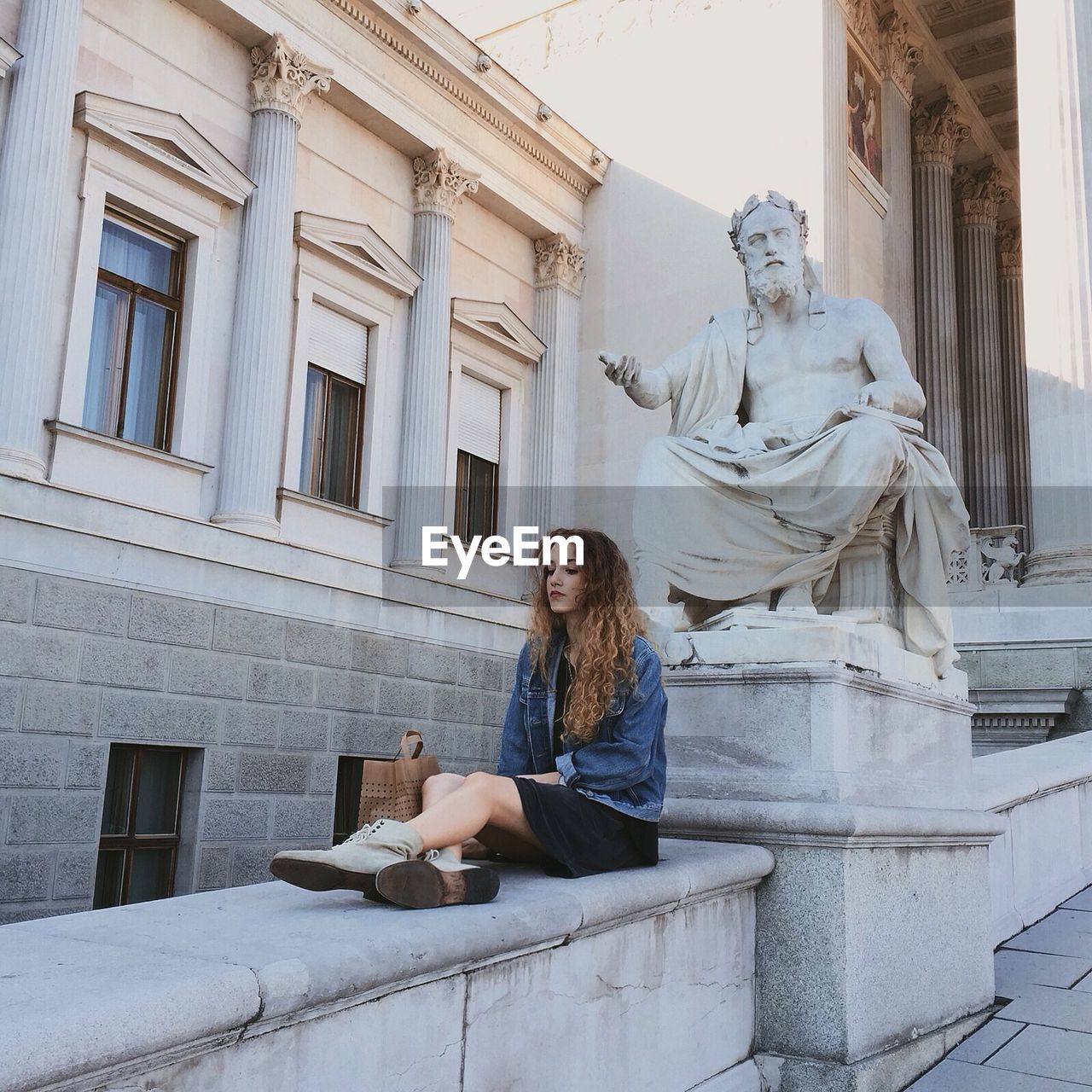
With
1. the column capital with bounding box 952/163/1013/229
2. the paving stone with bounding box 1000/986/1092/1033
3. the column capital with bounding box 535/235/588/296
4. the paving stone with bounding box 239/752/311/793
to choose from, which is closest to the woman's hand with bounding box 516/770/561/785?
the paving stone with bounding box 1000/986/1092/1033

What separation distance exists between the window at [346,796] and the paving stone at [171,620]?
8.52ft

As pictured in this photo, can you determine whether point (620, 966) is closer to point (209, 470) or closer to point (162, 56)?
point (209, 470)

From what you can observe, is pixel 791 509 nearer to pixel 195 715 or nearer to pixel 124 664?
pixel 124 664

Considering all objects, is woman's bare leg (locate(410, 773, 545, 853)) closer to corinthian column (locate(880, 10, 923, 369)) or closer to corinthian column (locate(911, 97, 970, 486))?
corinthian column (locate(880, 10, 923, 369))

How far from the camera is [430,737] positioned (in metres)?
14.4

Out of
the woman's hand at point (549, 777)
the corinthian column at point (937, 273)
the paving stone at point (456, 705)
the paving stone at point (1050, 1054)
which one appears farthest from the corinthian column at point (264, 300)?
the corinthian column at point (937, 273)

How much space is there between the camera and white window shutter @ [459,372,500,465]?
17.4 meters

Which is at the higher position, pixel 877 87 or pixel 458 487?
pixel 877 87

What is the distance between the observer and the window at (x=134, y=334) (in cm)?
1206

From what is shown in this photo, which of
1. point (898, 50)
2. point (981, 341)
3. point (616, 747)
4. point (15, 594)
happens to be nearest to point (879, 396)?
point (616, 747)

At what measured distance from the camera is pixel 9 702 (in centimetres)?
974

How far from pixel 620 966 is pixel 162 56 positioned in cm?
1238

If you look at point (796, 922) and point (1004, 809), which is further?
point (1004, 809)

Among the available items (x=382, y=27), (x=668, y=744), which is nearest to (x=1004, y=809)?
(x=668, y=744)
